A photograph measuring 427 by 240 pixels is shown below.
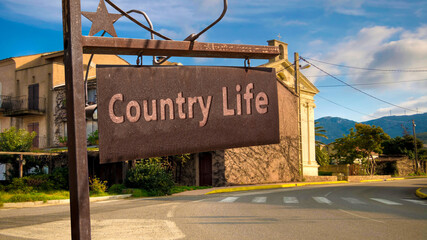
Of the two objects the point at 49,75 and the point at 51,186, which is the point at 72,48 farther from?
the point at 49,75

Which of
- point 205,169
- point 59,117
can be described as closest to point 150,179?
point 205,169

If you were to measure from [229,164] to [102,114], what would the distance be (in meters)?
29.0

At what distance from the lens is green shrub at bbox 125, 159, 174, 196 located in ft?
78.3

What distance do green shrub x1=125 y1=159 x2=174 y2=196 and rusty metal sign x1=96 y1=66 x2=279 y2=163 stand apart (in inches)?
819

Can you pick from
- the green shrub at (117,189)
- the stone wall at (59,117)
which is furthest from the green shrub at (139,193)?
the stone wall at (59,117)

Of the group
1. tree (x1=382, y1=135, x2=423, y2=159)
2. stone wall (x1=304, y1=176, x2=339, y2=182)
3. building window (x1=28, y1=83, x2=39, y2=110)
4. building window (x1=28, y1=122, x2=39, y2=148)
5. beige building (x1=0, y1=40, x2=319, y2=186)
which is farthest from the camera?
tree (x1=382, y1=135, x2=423, y2=159)

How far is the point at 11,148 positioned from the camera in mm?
27312

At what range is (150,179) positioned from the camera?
24062mm

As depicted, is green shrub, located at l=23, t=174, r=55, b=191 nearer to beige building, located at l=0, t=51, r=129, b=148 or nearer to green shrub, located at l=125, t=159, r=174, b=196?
green shrub, located at l=125, t=159, r=174, b=196

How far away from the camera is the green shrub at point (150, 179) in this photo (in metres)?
23.9

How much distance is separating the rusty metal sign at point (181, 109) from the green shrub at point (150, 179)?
68.2ft

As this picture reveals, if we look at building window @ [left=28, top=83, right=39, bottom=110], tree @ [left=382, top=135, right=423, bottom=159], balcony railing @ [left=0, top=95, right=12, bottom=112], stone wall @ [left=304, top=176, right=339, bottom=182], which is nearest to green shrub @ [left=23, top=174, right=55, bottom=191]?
building window @ [left=28, top=83, right=39, bottom=110]

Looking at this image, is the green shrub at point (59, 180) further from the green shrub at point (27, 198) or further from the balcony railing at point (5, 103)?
the balcony railing at point (5, 103)

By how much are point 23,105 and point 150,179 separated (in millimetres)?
17687
